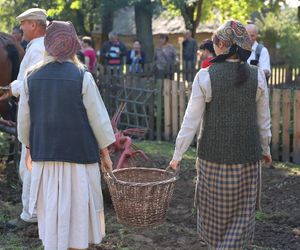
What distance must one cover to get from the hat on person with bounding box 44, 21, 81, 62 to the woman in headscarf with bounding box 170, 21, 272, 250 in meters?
0.88

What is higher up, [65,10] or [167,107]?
[65,10]

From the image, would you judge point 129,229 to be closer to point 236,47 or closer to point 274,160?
point 236,47

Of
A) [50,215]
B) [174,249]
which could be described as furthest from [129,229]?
[50,215]

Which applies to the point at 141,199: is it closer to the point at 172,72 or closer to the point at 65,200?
the point at 65,200

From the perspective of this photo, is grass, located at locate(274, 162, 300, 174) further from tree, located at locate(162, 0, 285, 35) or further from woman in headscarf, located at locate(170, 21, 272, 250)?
tree, located at locate(162, 0, 285, 35)

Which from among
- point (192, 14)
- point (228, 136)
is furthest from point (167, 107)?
point (192, 14)

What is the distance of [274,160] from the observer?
26.1 ft

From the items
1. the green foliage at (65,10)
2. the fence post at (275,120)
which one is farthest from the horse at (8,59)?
the green foliage at (65,10)

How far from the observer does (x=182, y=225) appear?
5078 mm

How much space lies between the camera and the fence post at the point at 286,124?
305 inches

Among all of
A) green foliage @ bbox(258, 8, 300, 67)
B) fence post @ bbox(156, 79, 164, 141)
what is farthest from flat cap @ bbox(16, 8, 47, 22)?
green foliage @ bbox(258, 8, 300, 67)

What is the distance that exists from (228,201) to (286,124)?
4.34 m

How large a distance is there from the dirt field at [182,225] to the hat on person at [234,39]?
5.65 feet

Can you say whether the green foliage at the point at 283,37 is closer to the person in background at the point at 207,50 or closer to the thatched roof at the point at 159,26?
the thatched roof at the point at 159,26
